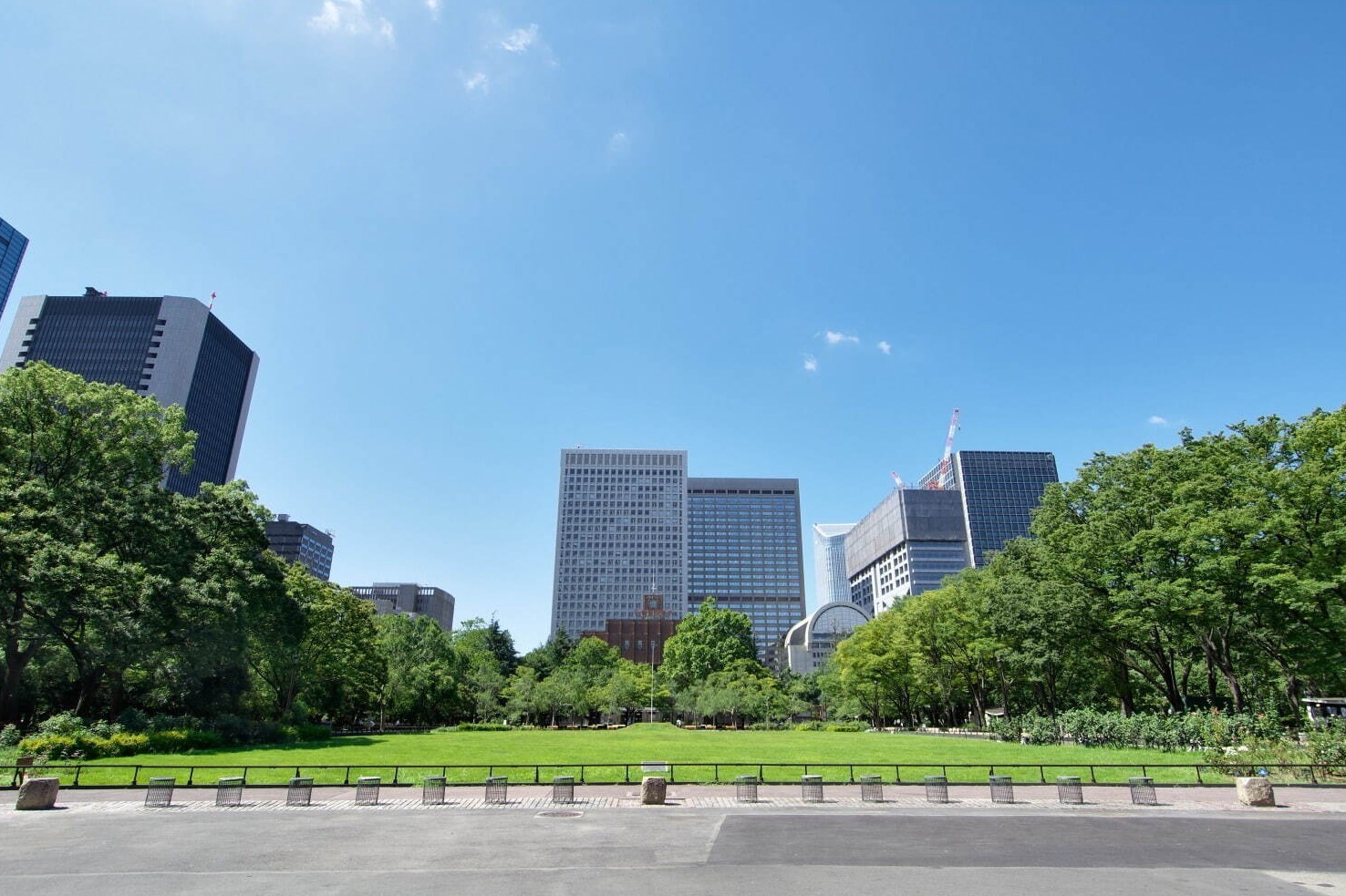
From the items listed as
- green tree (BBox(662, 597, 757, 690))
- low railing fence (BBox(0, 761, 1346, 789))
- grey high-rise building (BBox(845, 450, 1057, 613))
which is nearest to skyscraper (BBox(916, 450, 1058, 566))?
grey high-rise building (BBox(845, 450, 1057, 613))

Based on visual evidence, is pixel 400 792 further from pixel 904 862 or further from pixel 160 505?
pixel 160 505

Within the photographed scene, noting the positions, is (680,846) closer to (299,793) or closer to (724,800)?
(724,800)

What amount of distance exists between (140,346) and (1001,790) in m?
165

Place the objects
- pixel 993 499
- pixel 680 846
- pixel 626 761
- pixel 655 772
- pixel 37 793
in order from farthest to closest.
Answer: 1. pixel 993 499
2. pixel 626 761
3. pixel 655 772
4. pixel 37 793
5. pixel 680 846

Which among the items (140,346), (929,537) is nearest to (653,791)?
(140,346)

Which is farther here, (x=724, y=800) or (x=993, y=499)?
(x=993, y=499)

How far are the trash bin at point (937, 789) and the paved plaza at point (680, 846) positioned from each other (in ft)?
1.76

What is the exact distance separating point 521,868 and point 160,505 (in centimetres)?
3958

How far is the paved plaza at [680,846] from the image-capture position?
1173cm

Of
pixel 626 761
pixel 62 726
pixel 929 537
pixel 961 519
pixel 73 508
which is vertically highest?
Answer: pixel 961 519

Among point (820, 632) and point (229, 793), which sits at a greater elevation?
point (820, 632)

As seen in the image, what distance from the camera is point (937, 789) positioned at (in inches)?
852

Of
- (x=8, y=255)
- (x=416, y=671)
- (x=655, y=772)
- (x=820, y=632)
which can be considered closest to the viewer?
(x=655, y=772)

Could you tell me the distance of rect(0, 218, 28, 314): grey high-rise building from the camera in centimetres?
12756
